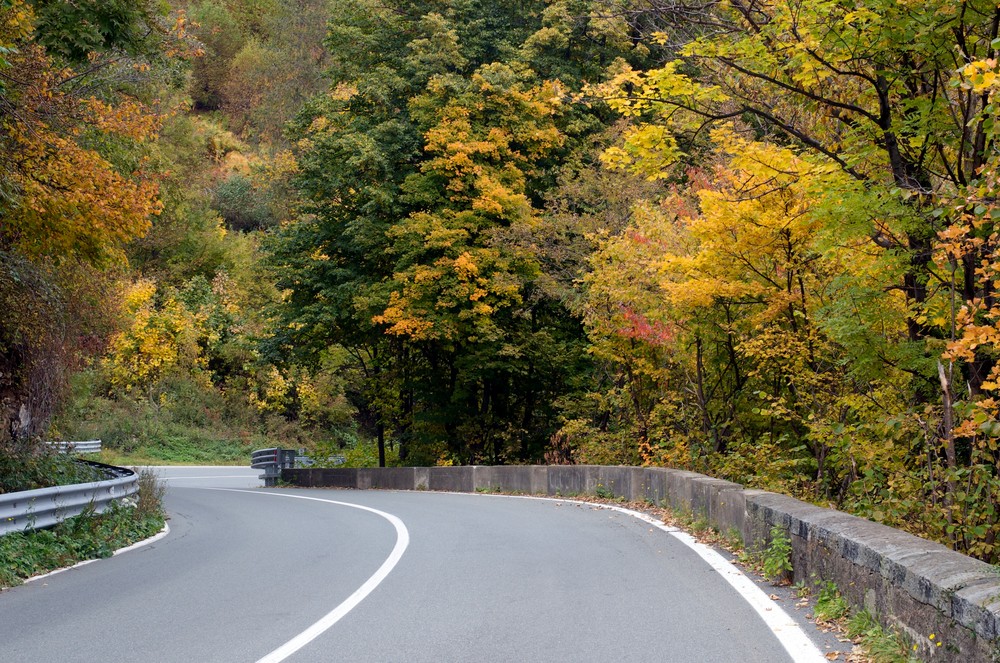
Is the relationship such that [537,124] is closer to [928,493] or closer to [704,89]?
[704,89]

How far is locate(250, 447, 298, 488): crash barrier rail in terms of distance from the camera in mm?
34781

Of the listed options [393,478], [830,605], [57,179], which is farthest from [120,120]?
[393,478]

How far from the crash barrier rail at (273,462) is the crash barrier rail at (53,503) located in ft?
68.8

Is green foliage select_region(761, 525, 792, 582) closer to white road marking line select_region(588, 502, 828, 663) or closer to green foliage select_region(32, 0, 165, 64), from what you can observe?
white road marking line select_region(588, 502, 828, 663)

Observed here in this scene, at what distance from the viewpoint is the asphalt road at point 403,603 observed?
619 cm

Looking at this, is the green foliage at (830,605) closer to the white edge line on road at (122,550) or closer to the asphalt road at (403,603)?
the asphalt road at (403,603)

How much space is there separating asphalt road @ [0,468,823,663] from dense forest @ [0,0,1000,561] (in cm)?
239

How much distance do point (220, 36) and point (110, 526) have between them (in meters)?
75.5

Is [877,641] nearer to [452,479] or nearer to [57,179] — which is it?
[57,179]

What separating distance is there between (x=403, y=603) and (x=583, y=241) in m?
19.6

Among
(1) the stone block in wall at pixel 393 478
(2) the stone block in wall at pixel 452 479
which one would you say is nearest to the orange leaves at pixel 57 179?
(2) the stone block in wall at pixel 452 479

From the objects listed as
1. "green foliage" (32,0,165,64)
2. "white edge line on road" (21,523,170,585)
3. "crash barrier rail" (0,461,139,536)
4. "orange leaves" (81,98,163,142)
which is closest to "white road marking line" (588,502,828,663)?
"white edge line on road" (21,523,170,585)

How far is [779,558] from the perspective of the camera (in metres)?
8.35

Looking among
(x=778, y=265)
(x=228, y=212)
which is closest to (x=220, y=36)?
(x=228, y=212)
